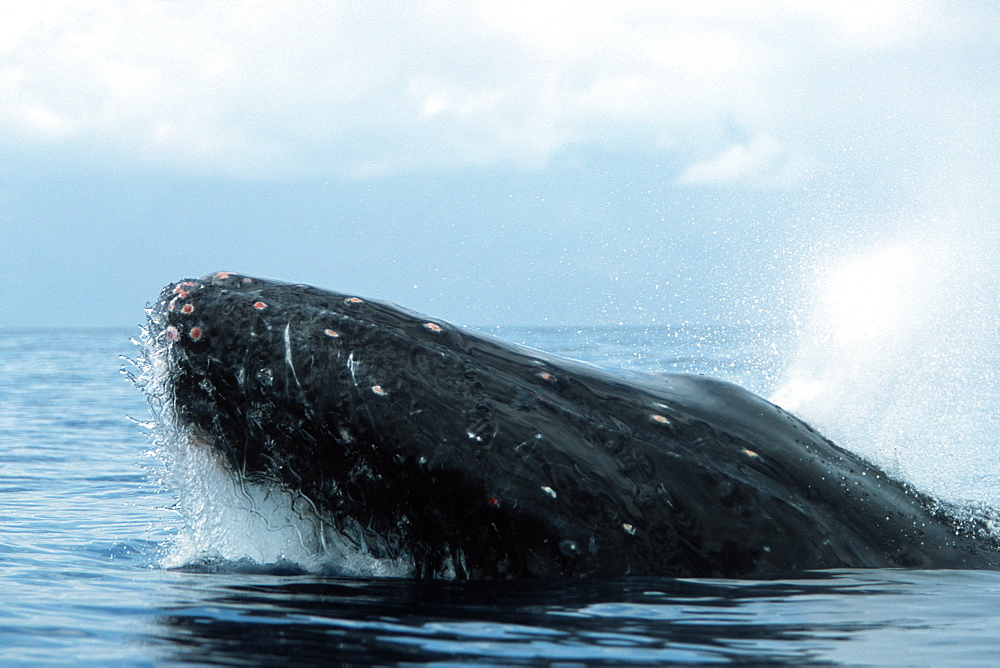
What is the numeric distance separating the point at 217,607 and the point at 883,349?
854 centimetres

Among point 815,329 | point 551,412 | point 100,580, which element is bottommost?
point 100,580

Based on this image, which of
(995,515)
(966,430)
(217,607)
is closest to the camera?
(217,607)

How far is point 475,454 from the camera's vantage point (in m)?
6.25

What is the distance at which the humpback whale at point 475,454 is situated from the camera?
6.27 m

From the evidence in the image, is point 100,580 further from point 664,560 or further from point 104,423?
point 104,423

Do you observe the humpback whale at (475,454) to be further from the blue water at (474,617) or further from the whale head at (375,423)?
the blue water at (474,617)

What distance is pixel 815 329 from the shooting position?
43.2 feet

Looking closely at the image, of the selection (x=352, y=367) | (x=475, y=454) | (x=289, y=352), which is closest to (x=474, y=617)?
(x=475, y=454)

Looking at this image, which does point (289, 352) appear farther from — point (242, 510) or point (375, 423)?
point (242, 510)

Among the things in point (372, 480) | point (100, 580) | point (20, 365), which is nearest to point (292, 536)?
point (372, 480)

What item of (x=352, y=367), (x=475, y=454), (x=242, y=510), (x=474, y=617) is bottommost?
(x=474, y=617)

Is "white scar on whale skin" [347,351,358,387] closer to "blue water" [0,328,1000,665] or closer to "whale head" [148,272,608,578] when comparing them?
"whale head" [148,272,608,578]

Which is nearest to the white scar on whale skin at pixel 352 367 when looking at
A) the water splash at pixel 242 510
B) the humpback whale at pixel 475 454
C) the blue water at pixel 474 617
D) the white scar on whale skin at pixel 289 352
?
the humpback whale at pixel 475 454

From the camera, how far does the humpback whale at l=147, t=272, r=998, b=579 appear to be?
6.27 metres
